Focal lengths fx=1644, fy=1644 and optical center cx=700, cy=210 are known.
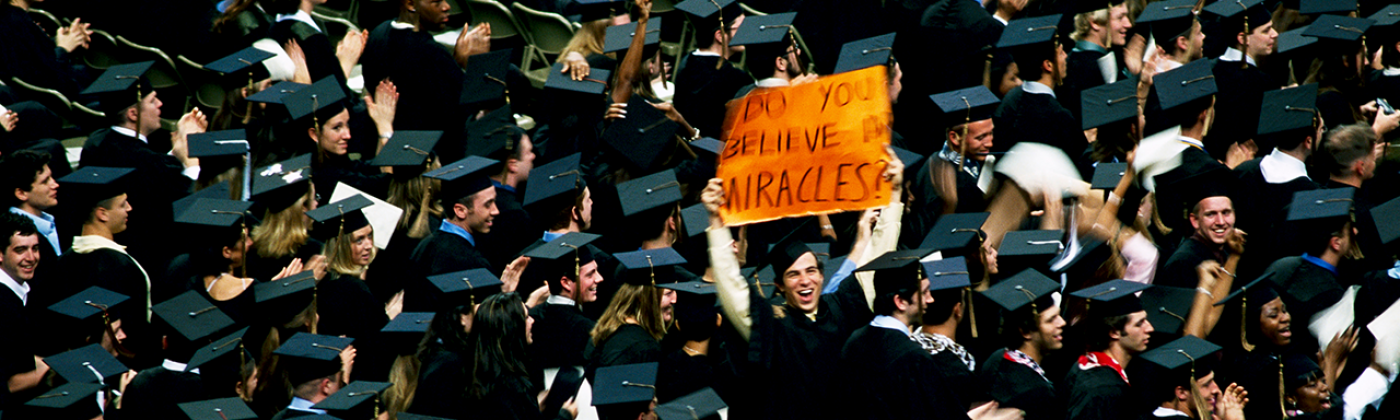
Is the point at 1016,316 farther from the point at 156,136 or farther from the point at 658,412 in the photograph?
the point at 156,136

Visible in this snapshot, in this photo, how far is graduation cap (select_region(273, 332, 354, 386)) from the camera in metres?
6.15

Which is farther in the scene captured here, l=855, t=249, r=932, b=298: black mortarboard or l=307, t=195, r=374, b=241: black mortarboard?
l=307, t=195, r=374, b=241: black mortarboard

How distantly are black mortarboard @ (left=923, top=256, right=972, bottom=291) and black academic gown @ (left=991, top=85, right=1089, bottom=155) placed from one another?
1.38m

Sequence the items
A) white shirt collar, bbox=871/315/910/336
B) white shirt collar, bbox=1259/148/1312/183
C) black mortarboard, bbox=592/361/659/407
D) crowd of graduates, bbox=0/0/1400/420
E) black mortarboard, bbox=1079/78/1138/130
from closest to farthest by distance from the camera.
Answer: white shirt collar, bbox=871/315/910/336, black mortarboard, bbox=592/361/659/407, crowd of graduates, bbox=0/0/1400/420, white shirt collar, bbox=1259/148/1312/183, black mortarboard, bbox=1079/78/1138/130

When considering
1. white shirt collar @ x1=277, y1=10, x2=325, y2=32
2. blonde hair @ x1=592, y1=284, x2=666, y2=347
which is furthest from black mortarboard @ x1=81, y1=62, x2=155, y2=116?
blonde hair @ x1=592, y1=284, x2=666, y2=347

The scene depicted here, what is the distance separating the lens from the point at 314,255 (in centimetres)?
673

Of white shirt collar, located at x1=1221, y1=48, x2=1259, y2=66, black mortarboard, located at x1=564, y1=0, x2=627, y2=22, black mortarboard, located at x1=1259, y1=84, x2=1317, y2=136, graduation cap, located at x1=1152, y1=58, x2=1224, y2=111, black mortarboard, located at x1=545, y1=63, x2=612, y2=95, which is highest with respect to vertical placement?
black mortarboard, located at x1=564, y1=0, x2=627, y2=22

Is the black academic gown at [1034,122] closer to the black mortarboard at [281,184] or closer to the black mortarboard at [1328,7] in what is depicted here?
the black mortarboard at [1328,7]

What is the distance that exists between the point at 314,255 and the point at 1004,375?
2.89m

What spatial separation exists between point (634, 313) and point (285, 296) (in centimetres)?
150

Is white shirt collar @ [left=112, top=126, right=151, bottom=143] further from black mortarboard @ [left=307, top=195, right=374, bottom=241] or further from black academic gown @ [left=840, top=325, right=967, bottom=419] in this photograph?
black academic gown @ [left=840, top=325, right=967, bottom=419]

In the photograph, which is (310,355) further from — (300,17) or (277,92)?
(300,17)

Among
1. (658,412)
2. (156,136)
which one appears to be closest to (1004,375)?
(658,412)

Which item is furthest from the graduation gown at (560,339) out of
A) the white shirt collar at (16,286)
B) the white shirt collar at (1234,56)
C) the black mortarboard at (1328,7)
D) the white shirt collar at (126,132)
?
the black mortarboard at (1328,7)
